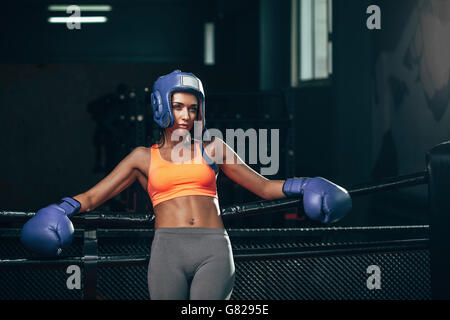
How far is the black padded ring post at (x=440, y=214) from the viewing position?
2367 mm

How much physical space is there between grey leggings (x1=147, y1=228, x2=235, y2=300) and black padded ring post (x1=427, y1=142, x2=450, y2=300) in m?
0.80

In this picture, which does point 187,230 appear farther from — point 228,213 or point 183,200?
point 228,213

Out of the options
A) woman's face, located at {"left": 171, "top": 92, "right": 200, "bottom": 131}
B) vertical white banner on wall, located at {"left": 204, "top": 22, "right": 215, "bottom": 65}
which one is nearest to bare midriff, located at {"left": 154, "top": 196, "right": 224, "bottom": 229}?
woman's face, located at {"left": 171, "top": 92, "right": 200, "bottom": 131}

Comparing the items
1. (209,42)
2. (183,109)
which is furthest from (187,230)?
(209,42)

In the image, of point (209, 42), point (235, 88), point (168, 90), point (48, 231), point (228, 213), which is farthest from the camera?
point (209, 42)

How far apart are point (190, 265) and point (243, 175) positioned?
0.41 m

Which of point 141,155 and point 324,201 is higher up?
point 141,155

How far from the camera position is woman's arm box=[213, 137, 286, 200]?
7.53 ft

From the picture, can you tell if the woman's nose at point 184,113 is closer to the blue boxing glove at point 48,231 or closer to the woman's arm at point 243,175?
the woman's arm at point 243,175

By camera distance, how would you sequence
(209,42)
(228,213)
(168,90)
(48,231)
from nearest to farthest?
(48,231), (168,90), (228,213), (209,42)

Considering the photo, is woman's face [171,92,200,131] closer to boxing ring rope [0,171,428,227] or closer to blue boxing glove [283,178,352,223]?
boxing ring rope [0,171,428,227]

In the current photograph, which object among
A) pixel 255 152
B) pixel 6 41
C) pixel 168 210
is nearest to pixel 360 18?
pixel 255 152

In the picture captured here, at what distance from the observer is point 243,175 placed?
233 centimetres

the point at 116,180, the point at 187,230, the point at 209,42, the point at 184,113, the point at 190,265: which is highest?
the point at 209,42
